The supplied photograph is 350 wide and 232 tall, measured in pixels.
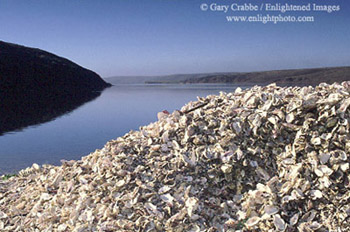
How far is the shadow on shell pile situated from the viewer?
3.39 metres

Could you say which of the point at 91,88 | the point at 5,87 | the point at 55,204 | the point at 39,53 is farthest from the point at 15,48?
the point at 55,204

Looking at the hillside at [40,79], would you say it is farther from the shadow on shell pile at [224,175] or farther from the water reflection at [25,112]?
the shadow on shell pile at [224,175]

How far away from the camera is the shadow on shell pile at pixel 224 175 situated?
339 centimetres

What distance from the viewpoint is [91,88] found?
245 ft

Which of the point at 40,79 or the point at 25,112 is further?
the point at 40,79

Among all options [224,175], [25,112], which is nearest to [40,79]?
[25,112]

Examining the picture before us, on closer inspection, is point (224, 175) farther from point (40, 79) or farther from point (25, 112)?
point (40, 79)

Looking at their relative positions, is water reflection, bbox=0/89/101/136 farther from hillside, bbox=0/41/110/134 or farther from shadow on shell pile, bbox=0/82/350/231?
shadow on shell pile, bbox=0/82/350/231

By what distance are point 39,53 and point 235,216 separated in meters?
78.8

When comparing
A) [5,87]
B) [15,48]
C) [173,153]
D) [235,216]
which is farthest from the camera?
[15,48]

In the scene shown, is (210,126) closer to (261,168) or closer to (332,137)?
(261,168)

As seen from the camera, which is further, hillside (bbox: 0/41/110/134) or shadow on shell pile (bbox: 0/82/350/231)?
hillside (bbox: 0/41/110/134)

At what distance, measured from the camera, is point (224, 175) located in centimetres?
380

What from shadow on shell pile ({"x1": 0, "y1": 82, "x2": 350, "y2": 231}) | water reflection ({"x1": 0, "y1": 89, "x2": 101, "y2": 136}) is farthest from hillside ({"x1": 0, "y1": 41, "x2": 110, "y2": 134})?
shadow on shell pile ({"x1": 0, "y1": 82, "x2": 350, "y2": 231})
